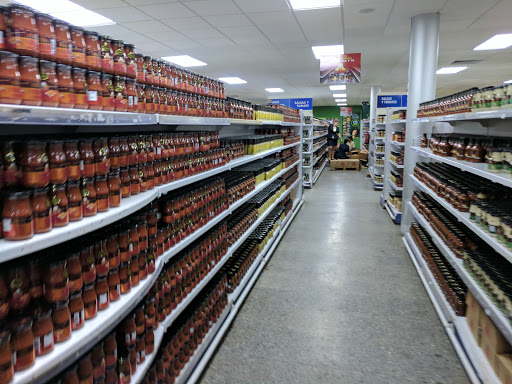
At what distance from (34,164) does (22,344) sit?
58 cm

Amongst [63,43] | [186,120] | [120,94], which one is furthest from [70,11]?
[63,43]

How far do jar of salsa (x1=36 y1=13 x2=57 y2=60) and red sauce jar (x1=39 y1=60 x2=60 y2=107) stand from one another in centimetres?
6

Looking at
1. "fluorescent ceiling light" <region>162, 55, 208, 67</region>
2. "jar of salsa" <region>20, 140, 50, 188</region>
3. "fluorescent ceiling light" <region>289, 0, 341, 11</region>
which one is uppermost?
"fluorescent ceiling light" <region>162, 55, 208, 67</region>

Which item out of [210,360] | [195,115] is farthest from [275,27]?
[210,360]

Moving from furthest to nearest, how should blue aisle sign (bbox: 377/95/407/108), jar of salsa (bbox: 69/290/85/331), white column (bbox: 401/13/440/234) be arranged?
blue aisle sign (bbox: 377/95/407/108), white column (bbox: 401/13/440/234), jar of salsa (bbox: 69/290/85/331)

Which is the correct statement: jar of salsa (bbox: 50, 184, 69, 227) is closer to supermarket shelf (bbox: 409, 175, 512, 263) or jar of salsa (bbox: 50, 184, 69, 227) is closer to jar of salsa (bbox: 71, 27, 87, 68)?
jar of salsa (bbox: 71, 27, 87, 68)

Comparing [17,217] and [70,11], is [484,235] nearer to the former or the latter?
[17,217]

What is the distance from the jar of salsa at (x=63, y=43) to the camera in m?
1.34

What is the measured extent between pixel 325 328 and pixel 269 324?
0.49 metres

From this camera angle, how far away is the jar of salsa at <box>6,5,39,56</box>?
3.84 ft

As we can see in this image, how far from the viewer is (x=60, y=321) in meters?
1.25

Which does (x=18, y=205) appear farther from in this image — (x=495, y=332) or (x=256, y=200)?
(x=256, y=200)

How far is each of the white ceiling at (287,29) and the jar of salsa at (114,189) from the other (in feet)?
14.2

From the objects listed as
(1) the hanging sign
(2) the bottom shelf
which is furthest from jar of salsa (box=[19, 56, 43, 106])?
(1) the hanging sign
